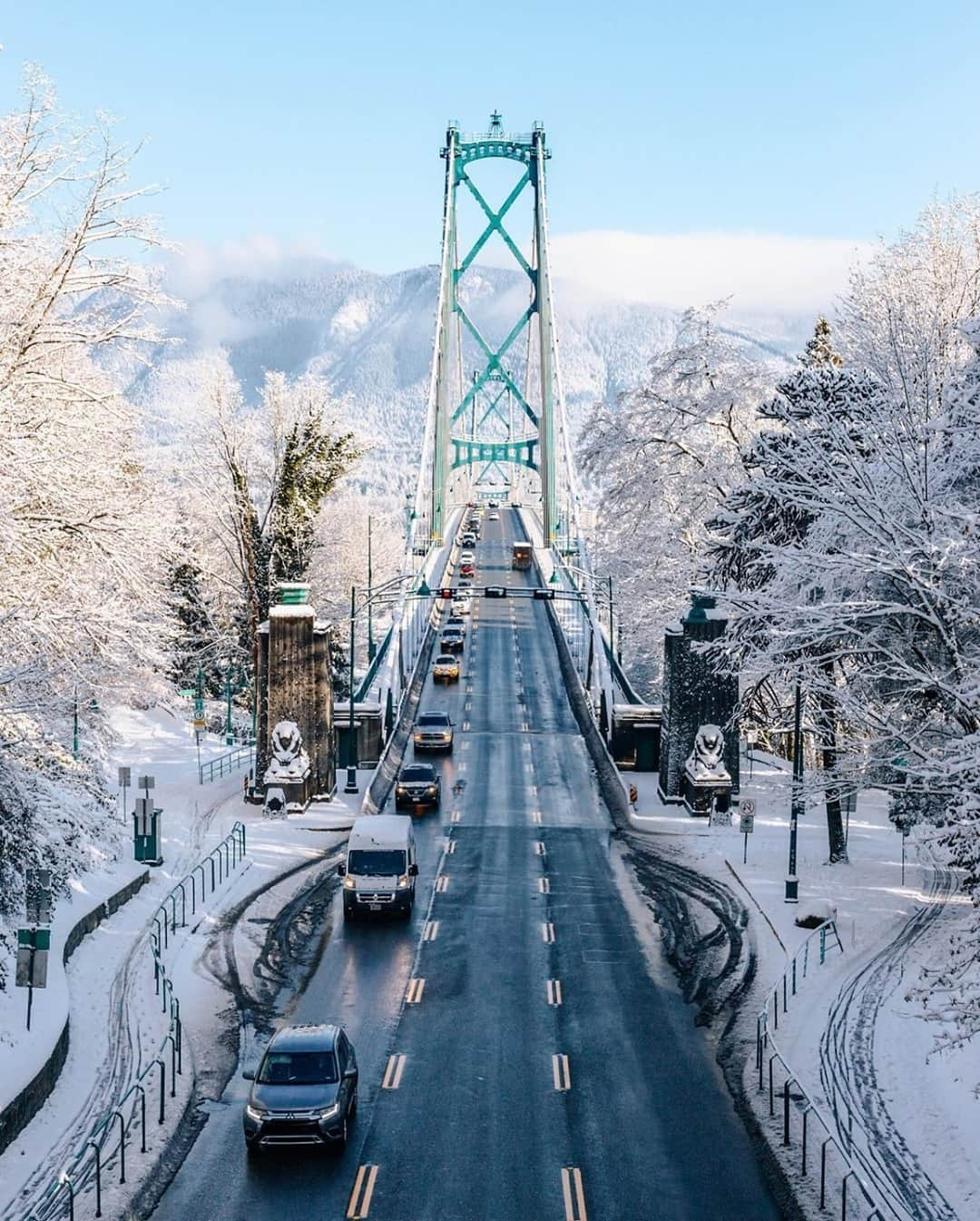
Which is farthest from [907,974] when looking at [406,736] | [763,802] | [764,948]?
[406,736]

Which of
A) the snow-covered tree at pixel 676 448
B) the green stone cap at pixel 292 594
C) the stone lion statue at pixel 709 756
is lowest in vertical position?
the stone lion statue at pixel 709 756

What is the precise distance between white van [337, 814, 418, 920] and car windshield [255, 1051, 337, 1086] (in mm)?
12049

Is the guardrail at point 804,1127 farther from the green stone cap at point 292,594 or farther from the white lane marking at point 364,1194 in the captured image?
the green stone cap at point 292,594

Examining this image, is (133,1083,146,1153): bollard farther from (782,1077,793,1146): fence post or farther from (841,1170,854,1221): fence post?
(841,1170,854,1221): fence post

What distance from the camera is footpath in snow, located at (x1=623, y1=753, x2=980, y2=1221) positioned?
20297mm

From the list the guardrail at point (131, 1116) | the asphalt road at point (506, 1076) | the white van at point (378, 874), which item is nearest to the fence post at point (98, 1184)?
the guardrail at point (131, 1116)

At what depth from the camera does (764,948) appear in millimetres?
30922

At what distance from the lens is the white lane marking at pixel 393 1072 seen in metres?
23.0

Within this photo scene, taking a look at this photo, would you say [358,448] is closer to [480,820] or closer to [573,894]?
[480,820]

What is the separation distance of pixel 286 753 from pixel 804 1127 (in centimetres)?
2667

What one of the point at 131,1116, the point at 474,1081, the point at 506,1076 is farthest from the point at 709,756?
the point at 131,1116

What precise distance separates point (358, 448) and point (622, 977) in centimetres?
4591

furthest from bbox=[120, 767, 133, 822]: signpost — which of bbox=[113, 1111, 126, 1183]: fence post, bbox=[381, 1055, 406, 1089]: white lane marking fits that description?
bbox=[113, 1111, 126, 1183]: fence post

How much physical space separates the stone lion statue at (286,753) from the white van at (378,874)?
10756 mm
